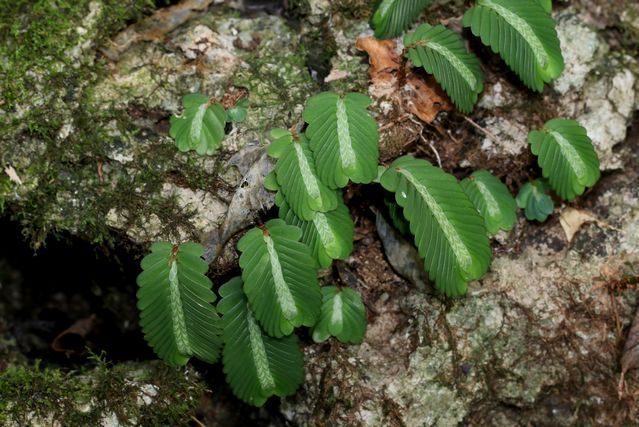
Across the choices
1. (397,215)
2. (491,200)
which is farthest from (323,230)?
(491,200)

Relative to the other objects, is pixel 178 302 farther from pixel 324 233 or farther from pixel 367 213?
pixel 367 213

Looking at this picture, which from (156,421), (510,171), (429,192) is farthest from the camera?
(510,171)

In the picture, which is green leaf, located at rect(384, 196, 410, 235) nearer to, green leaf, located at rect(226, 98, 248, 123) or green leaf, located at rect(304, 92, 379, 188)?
green leaf, located at rect(304, 92, 379, 188)

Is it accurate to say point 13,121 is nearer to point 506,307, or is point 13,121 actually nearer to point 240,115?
point 240,115

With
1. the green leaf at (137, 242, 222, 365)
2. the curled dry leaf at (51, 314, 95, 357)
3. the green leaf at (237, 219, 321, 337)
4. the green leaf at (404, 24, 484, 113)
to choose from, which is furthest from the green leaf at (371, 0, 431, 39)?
the curled dry leaf at (51, 314, 95, 357)

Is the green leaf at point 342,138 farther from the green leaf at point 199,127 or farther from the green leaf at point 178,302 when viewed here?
the green leaf at point 178,302

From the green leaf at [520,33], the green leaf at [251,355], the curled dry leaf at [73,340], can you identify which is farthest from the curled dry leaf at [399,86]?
the curled dry leaf at [73,340]

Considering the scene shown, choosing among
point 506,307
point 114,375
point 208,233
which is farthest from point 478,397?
point 114,375

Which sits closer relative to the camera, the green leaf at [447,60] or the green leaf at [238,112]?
the green leaf at [447,60]
